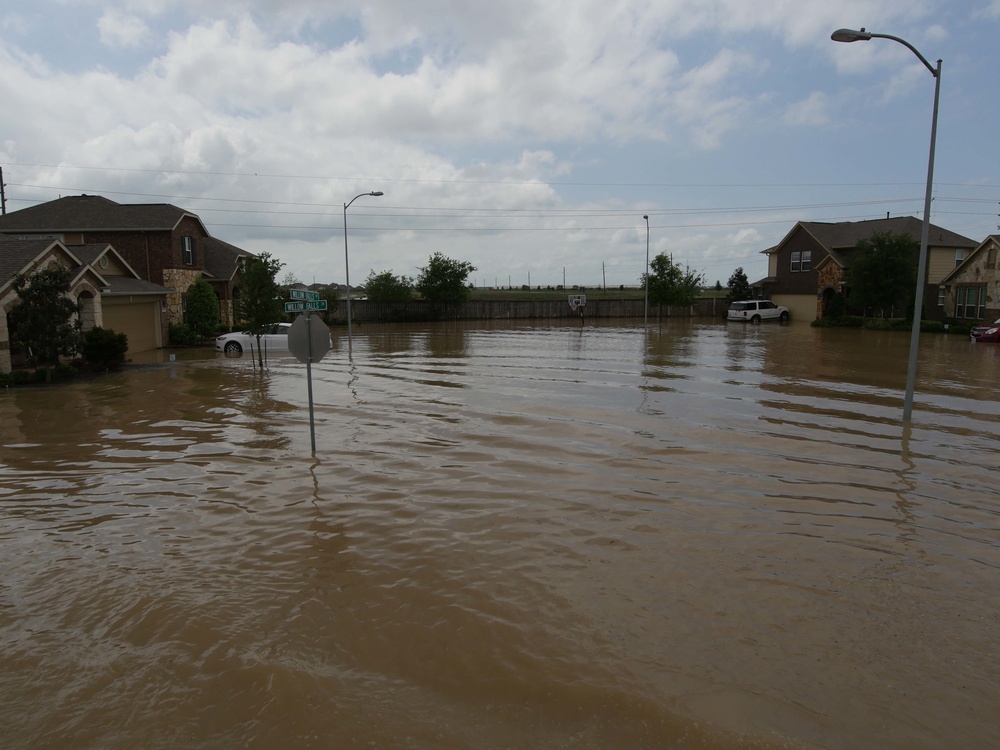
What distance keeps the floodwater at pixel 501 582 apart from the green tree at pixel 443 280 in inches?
1734

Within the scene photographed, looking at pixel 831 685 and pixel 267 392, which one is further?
pixel 267 392

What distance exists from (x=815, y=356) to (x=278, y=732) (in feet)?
91.1

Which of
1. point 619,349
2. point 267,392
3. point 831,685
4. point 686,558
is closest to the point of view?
point 831,685

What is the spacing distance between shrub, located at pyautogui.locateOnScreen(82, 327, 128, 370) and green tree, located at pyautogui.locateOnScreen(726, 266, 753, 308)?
50.5 meters

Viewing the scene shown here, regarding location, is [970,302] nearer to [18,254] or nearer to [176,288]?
[176,288]

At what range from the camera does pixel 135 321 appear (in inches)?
1254

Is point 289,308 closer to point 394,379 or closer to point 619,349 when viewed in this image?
point 394,379

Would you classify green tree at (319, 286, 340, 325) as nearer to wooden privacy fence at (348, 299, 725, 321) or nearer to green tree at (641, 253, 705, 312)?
wooden privacy fence at (348, 299, 725, 321)

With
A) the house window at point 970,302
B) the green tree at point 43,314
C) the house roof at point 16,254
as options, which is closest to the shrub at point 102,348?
the green tree at point 43,314

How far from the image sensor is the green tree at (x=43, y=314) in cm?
2062

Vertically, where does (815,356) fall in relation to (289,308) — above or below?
below

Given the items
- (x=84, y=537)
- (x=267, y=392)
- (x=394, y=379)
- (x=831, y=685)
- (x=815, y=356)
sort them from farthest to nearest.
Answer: (x=815, y=356) → (x=394, y=379) → (x=267, y=392) → (x=84, y=537) → (x=831, y=685)

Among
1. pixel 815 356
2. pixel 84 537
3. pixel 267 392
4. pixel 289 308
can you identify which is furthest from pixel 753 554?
pixel 815 356

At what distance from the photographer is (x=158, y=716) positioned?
4.61 m
